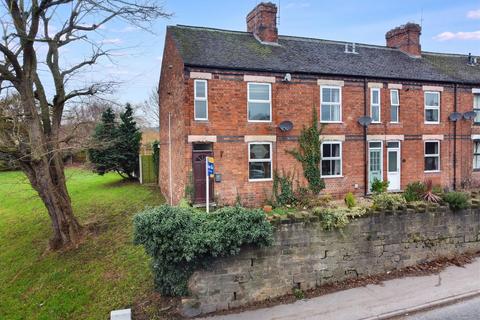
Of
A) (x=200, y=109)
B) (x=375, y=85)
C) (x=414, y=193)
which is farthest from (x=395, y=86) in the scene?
(x=200, y=109)

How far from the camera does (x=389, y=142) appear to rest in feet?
53.8

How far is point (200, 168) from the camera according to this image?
44.3 feet

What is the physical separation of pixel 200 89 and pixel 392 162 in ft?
33.1

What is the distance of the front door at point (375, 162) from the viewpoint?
16.1 meters

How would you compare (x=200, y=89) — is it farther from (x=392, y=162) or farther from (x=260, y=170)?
(x=392, y=162)

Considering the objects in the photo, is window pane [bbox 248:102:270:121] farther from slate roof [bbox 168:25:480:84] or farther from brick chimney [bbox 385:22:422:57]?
brick chimney [bbox 385:22:422:57]

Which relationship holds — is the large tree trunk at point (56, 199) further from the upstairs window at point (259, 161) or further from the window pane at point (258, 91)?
the window pane at point (258, 91)

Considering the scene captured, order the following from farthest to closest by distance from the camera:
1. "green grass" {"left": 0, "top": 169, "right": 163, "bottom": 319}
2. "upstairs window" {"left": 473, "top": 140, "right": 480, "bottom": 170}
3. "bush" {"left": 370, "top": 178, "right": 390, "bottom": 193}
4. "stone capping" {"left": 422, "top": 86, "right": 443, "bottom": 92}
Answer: "upstairs window" {"left": 473, "top": 140, "right": 480, "bottom": 170} < "stone capping" {"left": 422, "top": 86, "right": 443, "bottom": 92} < "bush" {"left": 370, "top": 178, "right": 390, "bottom": 193} < "green grass" {"left": 0, "top": 169, "right": 163, "bottom": 319}

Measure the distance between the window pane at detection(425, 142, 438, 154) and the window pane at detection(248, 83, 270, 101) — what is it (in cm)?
911

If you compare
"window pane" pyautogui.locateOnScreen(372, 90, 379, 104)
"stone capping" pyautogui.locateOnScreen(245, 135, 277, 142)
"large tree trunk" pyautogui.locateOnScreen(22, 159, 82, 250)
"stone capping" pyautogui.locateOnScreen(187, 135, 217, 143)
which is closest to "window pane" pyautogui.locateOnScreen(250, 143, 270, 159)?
"stone capping" pyautogui.locateOnScreen(245, 135, 277, 142)

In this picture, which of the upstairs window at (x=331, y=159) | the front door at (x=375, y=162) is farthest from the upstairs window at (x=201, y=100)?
the front door at (x=375, y=162)

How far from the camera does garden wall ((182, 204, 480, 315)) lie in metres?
7.82

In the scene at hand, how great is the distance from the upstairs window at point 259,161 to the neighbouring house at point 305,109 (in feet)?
0.15

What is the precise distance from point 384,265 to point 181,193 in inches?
317
